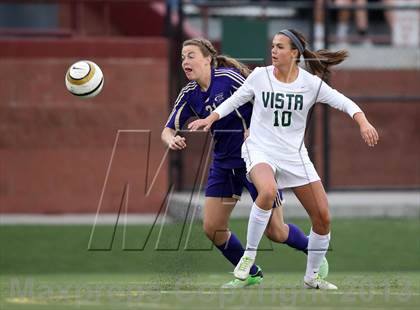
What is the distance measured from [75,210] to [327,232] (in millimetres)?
7207

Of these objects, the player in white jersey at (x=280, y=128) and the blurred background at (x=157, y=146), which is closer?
the player in white jersey at (x=280, y=128)

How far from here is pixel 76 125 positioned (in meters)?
16.7

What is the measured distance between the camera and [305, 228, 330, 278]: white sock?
10031mm

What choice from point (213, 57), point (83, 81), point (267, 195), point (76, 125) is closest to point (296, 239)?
point (267, 195)

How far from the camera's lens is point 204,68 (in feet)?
Result: 34.6

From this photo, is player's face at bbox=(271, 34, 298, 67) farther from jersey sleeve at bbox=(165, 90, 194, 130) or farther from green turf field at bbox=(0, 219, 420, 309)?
green turf field at bbox=(0, 219, 420, 309)

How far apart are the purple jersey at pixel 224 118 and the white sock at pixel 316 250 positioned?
93 cm

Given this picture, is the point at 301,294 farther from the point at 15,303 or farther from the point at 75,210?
the point at 75,210

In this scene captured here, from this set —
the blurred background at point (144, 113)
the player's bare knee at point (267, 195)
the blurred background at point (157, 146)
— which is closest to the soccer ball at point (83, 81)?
the player's bare knee at point (267, 195)

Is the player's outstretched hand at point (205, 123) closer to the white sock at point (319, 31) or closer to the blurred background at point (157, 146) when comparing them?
the blurred background at point (157, 146)

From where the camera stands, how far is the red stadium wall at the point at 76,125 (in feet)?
54.3

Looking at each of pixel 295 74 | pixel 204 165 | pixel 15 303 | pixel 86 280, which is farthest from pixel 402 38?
pixel 15 303

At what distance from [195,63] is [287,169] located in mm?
1291

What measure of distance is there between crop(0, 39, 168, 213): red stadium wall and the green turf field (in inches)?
44.8
